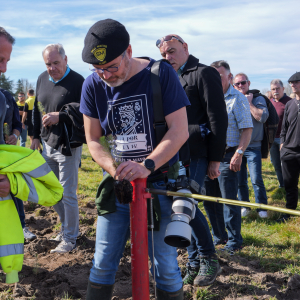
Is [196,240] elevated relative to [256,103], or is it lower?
lower

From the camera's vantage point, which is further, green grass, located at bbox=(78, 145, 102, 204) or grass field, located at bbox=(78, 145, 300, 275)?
green grass, located at bbox=(78, 145, 102, 204)

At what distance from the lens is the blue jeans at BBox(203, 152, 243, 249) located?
13.6 ft

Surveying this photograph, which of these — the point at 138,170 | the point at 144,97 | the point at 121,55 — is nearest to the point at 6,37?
the point at 121,55

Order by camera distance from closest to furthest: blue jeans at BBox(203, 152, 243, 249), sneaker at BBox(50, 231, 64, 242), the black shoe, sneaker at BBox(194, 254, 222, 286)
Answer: sneaker at BBox(194, 254, 222, 286)
blue jeans at BBox(203, 152, 243, 249)
sneaker at BBox(50, 231, 64, 242)
the black shoe

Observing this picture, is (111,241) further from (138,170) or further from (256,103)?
(256,103)

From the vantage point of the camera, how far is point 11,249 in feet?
7.15

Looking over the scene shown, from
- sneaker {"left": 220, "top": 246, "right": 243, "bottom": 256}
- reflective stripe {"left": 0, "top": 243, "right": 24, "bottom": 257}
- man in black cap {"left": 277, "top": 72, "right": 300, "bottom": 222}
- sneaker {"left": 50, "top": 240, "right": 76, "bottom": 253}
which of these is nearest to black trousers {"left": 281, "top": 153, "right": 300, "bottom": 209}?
man in black cap {"left": 277, "top": 72, "right": 300, "bottom": 222}

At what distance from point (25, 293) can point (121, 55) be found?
7.67 feet

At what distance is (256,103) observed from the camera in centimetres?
608

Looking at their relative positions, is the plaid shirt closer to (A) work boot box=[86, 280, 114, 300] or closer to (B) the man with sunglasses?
(B) the man with sunglasses

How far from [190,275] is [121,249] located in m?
1.32

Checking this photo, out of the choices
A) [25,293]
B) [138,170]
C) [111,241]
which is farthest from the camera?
[25,293]

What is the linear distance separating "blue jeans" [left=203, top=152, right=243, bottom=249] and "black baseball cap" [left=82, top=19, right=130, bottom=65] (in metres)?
2.58

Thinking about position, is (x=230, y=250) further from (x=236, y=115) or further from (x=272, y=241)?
(x=236, y=115)
